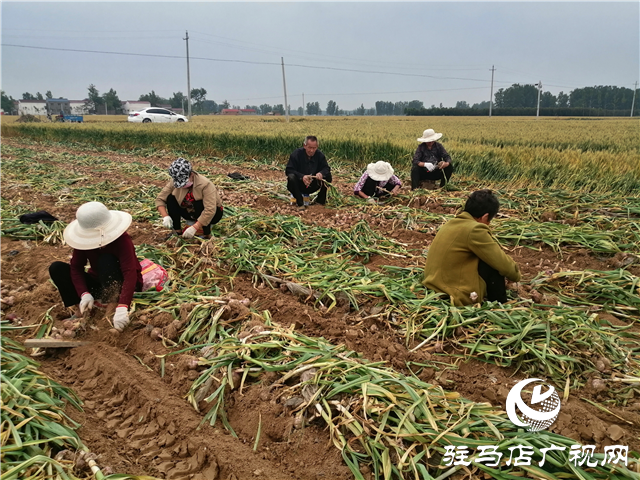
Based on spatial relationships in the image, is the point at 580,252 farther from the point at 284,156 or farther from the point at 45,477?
the point at 284,156

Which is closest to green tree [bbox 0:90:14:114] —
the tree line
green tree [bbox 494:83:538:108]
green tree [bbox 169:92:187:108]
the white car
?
the tree line

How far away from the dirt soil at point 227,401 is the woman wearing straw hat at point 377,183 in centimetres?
299

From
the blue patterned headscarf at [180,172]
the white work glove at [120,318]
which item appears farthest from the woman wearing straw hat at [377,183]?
the white work glove at [120,318]

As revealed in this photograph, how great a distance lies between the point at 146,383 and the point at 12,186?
7697 millimetres

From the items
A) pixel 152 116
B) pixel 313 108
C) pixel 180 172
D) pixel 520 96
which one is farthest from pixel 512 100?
pixel 180 172

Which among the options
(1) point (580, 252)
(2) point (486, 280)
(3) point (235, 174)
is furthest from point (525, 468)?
(3) point (235, 174)

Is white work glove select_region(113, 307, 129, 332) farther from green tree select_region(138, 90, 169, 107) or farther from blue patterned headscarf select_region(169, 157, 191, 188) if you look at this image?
green tree select_region(138, 90, 169, 107)

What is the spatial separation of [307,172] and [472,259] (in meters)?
4.02

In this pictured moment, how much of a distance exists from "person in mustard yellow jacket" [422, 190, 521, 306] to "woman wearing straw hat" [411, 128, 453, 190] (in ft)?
13.6

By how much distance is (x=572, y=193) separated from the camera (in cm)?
615

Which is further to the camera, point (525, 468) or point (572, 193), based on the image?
point (572, 193)

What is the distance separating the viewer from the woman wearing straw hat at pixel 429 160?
7.10m

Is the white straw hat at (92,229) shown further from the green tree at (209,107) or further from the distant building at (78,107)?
the green tree at (209,107)

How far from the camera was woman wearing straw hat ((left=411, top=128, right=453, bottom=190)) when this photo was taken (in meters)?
7.10
